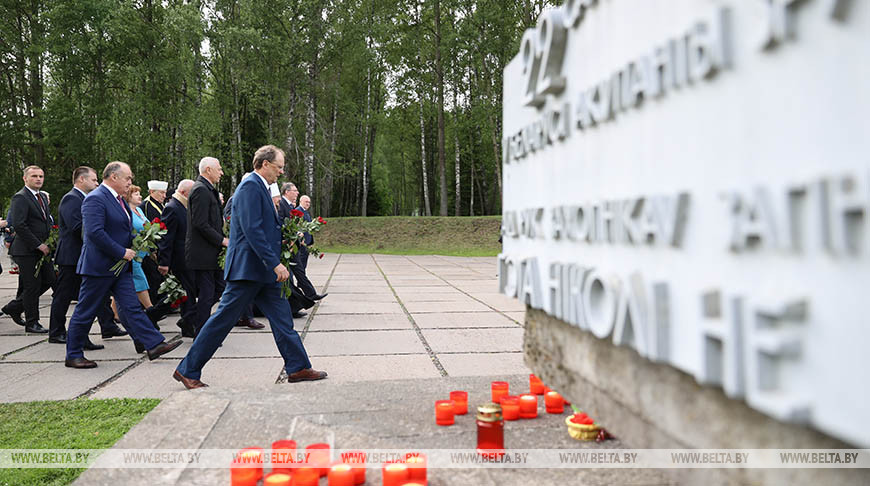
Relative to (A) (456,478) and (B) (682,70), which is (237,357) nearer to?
(A) (456,478)

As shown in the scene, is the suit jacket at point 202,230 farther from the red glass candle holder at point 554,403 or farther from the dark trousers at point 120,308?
the red glass candle holder at point 554,403

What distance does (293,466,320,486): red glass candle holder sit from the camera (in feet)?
8.07

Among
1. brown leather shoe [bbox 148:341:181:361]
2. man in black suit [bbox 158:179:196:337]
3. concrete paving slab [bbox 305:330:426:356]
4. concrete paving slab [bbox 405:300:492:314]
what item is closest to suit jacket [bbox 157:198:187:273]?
man in black suit [bbox 158:179:196:337]

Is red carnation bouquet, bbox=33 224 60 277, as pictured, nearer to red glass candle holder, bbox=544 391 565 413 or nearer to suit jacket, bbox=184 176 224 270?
suit jacket, bbox=184 176 224 270

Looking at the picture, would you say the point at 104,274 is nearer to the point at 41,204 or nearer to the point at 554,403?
the point at 41,204

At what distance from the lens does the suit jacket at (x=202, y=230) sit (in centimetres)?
623

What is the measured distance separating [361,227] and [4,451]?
23.8 metres

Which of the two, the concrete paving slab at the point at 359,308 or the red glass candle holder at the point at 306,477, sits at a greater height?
the red glass candle holder at the point at 306,477

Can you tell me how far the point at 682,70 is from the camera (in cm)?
179

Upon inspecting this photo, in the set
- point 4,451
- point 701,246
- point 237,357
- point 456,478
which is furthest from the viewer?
point 237,357

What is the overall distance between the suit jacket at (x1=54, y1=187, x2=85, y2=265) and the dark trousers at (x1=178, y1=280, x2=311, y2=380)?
2.36 metres

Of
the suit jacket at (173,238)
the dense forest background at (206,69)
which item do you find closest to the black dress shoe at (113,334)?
the suit jacket at (173,238)

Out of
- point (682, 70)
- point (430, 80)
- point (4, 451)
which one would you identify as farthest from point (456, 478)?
point (430, 80)
